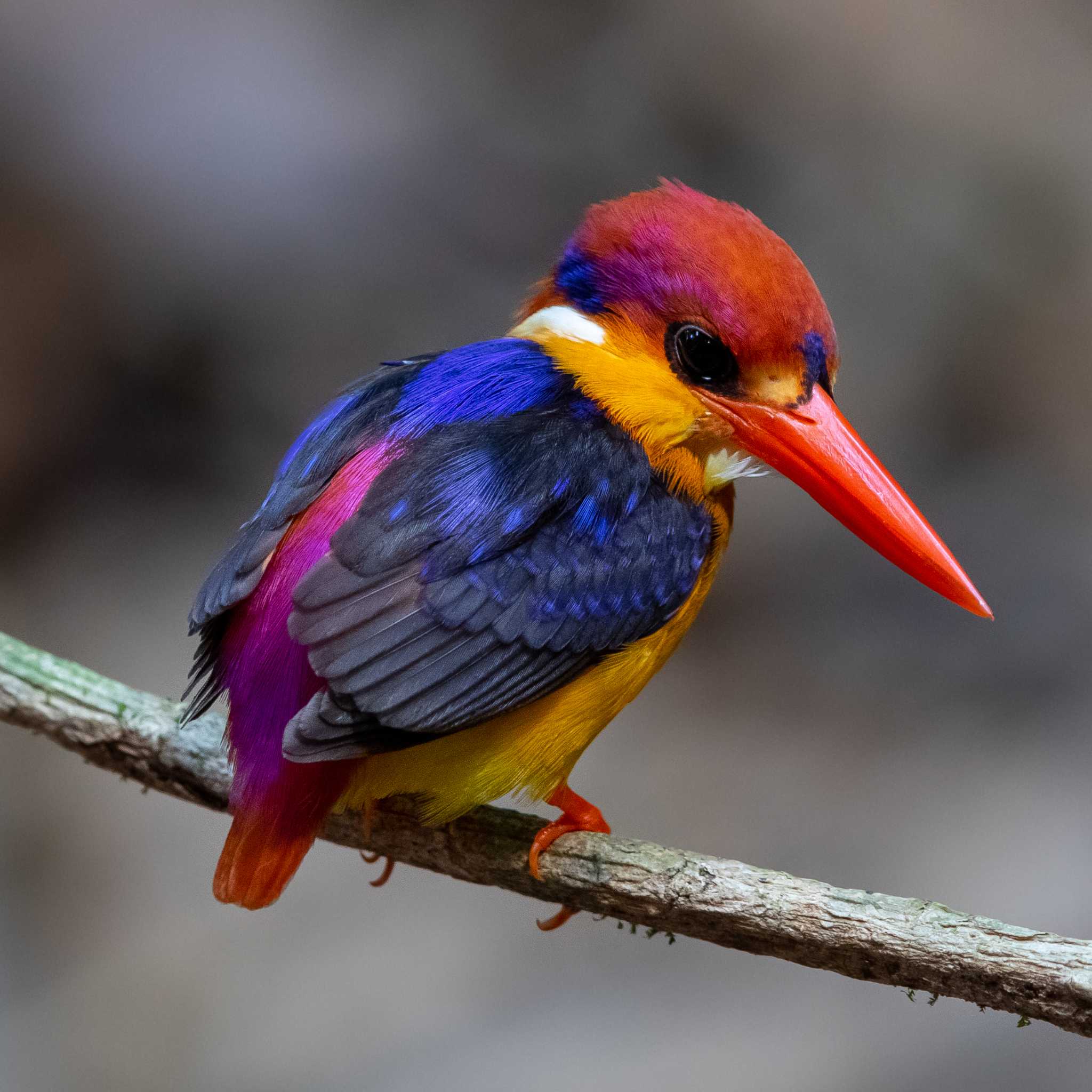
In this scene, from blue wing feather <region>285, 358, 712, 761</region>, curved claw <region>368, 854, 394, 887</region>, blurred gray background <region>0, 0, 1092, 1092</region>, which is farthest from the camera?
blurred gray background <region>0, 0, 1092, 1092</region>

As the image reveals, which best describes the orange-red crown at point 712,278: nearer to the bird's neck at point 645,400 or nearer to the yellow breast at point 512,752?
the bird's neck at point 645,400

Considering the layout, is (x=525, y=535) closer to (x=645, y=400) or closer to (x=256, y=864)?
(x=645, y=400)

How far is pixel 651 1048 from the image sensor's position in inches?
103

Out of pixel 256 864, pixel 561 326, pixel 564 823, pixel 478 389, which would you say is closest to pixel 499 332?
pixel 561 326

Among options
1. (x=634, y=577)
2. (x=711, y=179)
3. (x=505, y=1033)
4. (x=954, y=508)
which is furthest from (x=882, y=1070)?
(x=711, y=179)

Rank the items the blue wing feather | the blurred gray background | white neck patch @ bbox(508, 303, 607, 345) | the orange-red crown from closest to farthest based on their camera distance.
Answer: the blue wing feather
the orange-red crown
white neck patch @ bbox(508, 303, 607, 345)
the blurred gray background

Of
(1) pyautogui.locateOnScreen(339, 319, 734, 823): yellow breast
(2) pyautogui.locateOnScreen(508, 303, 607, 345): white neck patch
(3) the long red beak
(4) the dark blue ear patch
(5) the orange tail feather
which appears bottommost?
(5) the orange tail feather

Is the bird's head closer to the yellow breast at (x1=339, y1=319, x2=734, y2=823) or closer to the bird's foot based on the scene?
the yellow breast at (x1=339, y1=319, x2=734, y2=823)

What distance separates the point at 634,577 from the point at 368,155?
1951 millimetres

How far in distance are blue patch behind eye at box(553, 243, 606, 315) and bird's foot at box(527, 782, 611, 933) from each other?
53 centimetres

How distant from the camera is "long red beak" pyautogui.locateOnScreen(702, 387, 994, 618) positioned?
1317 millimetres

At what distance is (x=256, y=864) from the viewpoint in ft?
4.06

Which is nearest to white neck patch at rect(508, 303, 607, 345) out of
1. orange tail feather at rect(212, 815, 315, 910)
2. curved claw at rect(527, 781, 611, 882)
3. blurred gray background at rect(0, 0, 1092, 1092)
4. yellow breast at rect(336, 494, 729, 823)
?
yellow breast at rect(336, 494, 729, 823)

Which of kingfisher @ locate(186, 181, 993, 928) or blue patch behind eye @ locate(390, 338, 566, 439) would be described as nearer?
kingfisher @ locate(186, 181, 993, 928)
